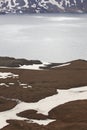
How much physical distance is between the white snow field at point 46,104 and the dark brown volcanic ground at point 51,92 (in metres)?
0.84

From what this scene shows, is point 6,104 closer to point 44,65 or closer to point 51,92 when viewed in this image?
point 51,92

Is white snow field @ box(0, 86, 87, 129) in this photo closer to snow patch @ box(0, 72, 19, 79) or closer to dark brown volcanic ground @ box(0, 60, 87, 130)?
dark brown volcanic ground @ box(0, 60, 87, 130)

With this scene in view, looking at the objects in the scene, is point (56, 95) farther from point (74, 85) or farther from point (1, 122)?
point (1, 122)

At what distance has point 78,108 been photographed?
157 feet

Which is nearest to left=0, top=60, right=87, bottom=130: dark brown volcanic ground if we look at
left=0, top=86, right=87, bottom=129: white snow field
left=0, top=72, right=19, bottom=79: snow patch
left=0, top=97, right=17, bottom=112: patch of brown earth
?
left=0, top=97, right=17, bottom=112: patch of brown earth

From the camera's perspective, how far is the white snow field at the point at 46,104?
151ft

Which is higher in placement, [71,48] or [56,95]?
[56,95]

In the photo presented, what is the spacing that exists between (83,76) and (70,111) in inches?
869

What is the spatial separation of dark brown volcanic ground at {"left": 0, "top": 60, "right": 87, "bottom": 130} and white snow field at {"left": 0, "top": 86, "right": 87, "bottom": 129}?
2.75 ft

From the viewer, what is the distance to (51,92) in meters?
57.5

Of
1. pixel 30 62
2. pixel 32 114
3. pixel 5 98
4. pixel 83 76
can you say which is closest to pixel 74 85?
pixel 83 76

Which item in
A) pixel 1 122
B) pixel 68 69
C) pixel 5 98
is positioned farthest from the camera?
pixel 68 69

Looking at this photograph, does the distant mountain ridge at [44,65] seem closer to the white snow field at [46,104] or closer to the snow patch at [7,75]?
the snow patch at [7,75]

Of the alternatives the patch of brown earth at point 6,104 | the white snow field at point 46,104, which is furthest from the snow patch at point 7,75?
the patch of brown earth at point 6,104
